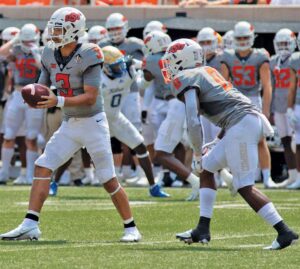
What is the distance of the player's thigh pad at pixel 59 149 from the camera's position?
29.1 ft

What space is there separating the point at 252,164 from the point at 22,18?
→ 1058 cm

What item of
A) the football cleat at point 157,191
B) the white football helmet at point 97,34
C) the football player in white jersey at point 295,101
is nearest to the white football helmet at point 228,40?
the football player in white jersey at point 295,101

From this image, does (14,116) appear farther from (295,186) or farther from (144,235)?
(144,235)

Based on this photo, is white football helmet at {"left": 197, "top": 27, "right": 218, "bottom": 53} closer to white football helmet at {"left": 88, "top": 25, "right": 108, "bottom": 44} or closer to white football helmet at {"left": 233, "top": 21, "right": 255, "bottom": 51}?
white football helmet at {"left": 233, "top": 21, "right": 255, "bottom": 51}

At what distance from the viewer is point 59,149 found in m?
8.88

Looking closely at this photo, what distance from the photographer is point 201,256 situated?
25.6ft

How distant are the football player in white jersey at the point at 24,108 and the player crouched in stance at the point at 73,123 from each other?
659 centimetres

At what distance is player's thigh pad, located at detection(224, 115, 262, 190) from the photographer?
8.26m

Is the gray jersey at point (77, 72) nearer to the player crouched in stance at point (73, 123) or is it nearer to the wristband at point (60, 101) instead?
the player crouched in stance at point (73, 123)

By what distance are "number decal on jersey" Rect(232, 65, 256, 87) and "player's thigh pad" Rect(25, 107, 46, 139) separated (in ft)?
8.57

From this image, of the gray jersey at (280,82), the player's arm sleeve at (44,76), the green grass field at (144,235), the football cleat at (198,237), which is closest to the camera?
the green grass field at (144,235)

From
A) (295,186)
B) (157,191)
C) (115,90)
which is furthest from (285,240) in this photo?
(295,186)

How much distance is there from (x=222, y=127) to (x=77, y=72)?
3.74 feet

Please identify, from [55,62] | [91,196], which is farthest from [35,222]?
[91,196]
